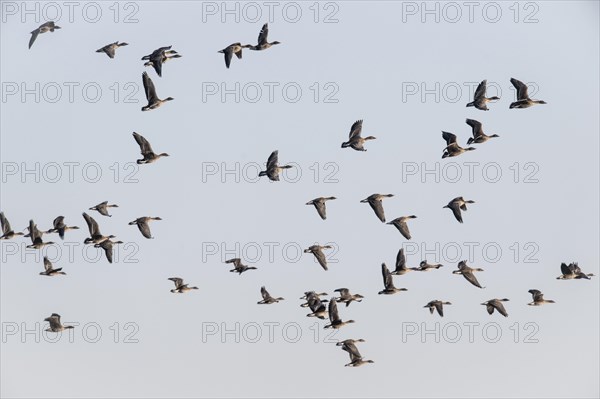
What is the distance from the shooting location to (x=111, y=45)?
239 feet

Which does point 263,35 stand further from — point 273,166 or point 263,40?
point 273,166

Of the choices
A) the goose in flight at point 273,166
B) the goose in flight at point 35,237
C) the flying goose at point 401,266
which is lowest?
the flying goose at point 401,266

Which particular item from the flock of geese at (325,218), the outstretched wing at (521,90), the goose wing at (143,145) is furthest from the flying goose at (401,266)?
the goose wing at (143,145)

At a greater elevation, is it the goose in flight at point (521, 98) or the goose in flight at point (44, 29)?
the goose in flight at point (44, 29)

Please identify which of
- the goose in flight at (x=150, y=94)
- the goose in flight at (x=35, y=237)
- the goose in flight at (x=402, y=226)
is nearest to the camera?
the goose in flight at (x=150, y=94)

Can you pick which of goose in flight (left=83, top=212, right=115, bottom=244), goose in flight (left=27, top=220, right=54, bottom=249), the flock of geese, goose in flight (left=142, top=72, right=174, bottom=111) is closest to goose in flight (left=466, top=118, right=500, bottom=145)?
the flock of geese

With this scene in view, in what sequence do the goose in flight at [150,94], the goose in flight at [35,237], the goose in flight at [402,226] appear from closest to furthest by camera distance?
the goose in flight at [150,94]
the goose in flight at [402,226]
the goose in flight at [35,237]

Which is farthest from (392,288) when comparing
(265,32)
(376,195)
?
(265,32)

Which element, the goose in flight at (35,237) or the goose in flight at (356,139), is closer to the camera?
the goose in flight at (356,139)

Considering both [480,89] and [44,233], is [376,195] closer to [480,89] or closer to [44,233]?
[480,89]

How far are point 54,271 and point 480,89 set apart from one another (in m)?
13.0

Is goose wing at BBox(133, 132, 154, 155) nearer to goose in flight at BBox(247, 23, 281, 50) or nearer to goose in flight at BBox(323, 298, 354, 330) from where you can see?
goose in flight at BBox(247, 23, 281, 50)

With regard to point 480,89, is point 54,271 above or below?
below

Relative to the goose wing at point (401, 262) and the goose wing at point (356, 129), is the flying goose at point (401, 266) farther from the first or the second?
the goose wing at point (356, 129)
